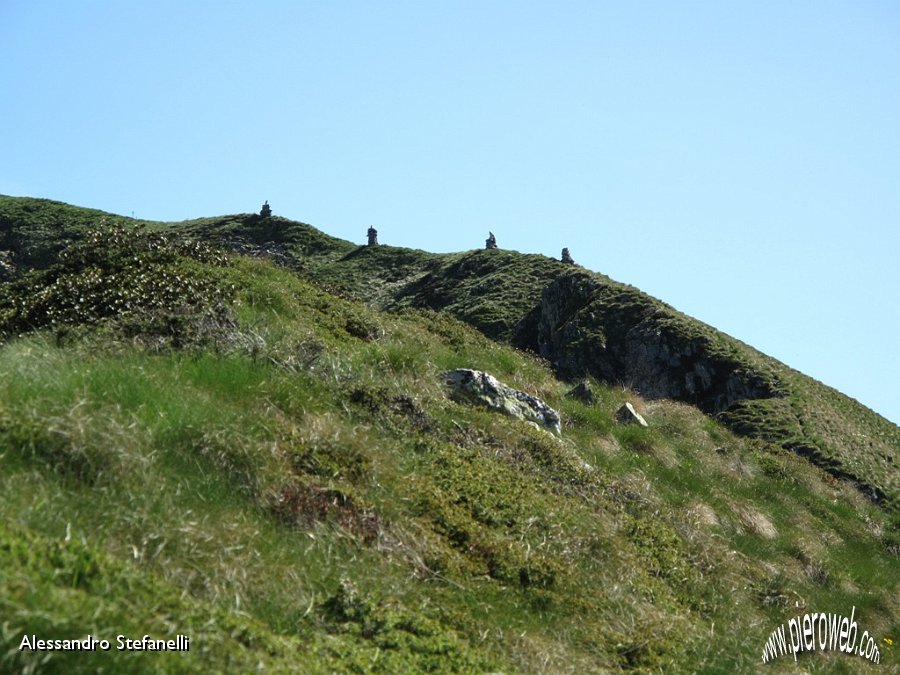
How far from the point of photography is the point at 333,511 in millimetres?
7949

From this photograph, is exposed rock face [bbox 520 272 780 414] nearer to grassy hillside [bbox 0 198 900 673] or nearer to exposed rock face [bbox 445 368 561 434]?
grassy hillside [bbox 0 198 900 673]

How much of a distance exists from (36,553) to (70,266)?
980cm

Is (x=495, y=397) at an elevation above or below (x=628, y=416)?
below

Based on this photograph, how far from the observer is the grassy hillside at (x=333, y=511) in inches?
229

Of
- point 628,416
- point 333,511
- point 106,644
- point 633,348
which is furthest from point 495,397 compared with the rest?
point 633,348

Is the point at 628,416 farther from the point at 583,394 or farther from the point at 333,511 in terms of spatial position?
the point at 333,511

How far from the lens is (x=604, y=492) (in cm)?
1207

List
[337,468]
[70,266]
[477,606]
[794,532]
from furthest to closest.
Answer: [794,532], [70,266], [337,468], [477,606]

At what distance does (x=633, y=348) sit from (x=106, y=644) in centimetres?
3067

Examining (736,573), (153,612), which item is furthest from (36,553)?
(736,573)

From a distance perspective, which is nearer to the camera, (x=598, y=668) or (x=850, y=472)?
(x=598, y=668)

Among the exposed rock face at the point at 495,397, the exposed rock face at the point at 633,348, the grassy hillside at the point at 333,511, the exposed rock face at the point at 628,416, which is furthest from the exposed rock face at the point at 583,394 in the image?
the exposed rock face at the point at 633,348

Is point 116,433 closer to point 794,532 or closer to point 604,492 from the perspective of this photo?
point 604,492

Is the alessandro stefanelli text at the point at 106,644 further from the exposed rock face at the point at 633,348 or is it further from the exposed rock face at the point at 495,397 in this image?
the exposed rock face at the point at 633,348
